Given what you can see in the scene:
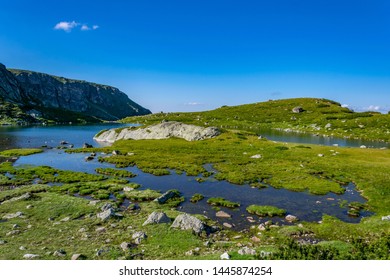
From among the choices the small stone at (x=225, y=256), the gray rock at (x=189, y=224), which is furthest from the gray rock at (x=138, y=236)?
the small stone at (x=225, y=256)

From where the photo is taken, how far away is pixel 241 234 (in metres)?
24.2

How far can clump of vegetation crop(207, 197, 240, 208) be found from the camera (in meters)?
32.3

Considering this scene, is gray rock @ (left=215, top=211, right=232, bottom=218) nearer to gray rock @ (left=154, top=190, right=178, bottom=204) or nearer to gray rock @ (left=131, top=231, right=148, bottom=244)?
gray rock @ (left=154, top=190, right=178, bottom=204)

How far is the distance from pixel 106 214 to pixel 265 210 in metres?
16.5

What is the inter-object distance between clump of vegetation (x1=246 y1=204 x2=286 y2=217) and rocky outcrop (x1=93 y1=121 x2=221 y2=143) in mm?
62793

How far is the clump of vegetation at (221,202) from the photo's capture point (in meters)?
32.3

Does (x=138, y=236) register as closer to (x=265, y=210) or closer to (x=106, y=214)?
(x=106, y=214)

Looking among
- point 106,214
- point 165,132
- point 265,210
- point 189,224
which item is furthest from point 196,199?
point 165,132

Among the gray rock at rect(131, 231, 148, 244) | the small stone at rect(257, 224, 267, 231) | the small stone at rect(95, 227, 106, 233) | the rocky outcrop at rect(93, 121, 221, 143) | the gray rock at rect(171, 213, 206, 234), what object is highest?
the rocky outcrop at rect(93, 121, 221, 143)

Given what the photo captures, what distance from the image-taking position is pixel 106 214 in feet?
88.1

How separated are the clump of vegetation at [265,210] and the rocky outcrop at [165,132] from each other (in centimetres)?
6279

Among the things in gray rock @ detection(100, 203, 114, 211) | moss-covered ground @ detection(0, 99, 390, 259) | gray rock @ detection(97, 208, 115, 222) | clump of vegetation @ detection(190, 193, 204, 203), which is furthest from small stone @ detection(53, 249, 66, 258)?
clump of vegetation @ detection(190, 193, 204, 203)
